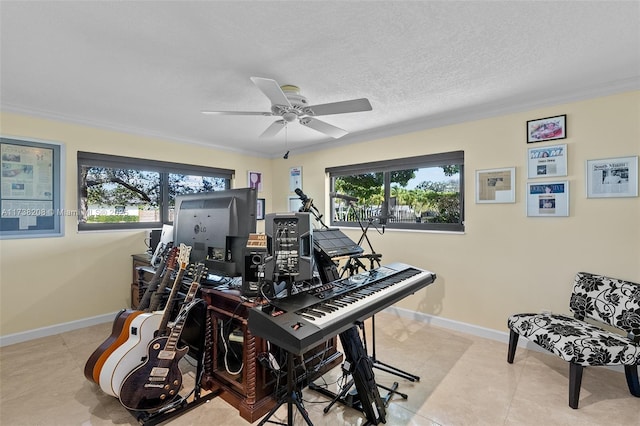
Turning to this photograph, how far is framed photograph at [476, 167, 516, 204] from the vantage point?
2758mm

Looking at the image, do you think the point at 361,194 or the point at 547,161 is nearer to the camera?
the point at 547,161

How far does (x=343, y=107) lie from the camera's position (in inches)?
79.6

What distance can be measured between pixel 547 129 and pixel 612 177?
609mm

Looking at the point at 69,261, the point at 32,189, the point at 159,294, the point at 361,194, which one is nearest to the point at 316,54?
the point at 159,294

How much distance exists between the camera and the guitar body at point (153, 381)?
63.7 inches

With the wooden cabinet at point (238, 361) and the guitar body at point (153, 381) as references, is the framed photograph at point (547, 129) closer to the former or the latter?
the wooden cabinet at point (238, 361)

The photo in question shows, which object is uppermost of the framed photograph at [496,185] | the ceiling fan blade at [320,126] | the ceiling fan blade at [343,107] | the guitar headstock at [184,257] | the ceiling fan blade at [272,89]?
the ceiling fan blade at [272,89]

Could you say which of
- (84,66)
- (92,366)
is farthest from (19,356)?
(84,66)

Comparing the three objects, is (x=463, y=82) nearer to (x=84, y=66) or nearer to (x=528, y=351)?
(x=528, y=351)

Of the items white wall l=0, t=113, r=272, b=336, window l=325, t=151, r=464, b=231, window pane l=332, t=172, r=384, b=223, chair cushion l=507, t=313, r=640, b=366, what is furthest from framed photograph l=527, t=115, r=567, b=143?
white wall l=0, t=113, r=272, b=336

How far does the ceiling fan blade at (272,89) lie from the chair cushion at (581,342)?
2431 millimetres

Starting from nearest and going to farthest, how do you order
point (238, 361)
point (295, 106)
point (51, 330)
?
point (238, 361), point (295, 106), point (51, 330)

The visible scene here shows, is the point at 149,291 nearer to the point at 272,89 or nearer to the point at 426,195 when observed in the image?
the point at 272,89

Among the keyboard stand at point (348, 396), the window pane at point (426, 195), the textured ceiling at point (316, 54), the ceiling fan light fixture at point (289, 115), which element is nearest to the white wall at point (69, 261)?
the textured ceiling at point (316, 54)
